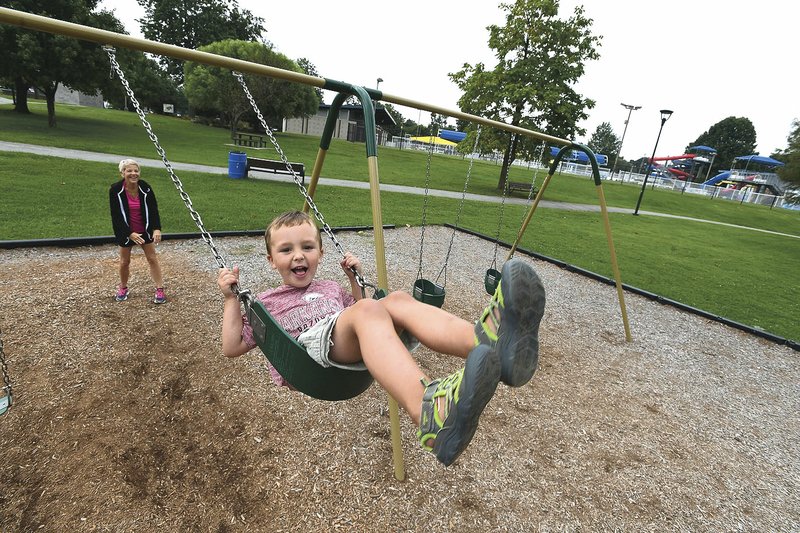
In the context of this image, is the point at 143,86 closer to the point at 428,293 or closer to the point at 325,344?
the point at 428,293

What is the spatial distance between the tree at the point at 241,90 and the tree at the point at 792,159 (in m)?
23.4

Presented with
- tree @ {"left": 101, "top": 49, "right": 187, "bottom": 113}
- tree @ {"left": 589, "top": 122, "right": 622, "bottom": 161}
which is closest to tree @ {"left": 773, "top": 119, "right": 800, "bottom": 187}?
tree @ {"left": 101, "top": 49, "right": 187, "bottom": 113}

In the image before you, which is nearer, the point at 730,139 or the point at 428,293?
the point at 428,293

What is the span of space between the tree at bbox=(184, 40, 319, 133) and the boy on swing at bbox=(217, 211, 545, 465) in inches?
947

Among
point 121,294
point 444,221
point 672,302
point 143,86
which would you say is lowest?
point 121,294

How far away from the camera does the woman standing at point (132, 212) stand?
343 centimetres

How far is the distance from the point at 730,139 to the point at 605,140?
23.5m

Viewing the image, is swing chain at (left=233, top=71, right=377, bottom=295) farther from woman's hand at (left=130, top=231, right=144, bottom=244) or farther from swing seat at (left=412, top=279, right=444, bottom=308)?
woman's hand at (left=130, top=231, right=144, bottom=244)

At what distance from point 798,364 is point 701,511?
3.38 metres

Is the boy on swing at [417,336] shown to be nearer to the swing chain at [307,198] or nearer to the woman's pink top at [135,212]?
the swing chain at [307,198]

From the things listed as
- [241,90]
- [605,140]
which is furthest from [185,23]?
[605,140]

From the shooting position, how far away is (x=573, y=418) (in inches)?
119

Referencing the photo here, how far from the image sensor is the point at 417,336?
1563 mm

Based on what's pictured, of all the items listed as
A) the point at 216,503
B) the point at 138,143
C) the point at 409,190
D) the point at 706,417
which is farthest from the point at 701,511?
the point at 138,143
